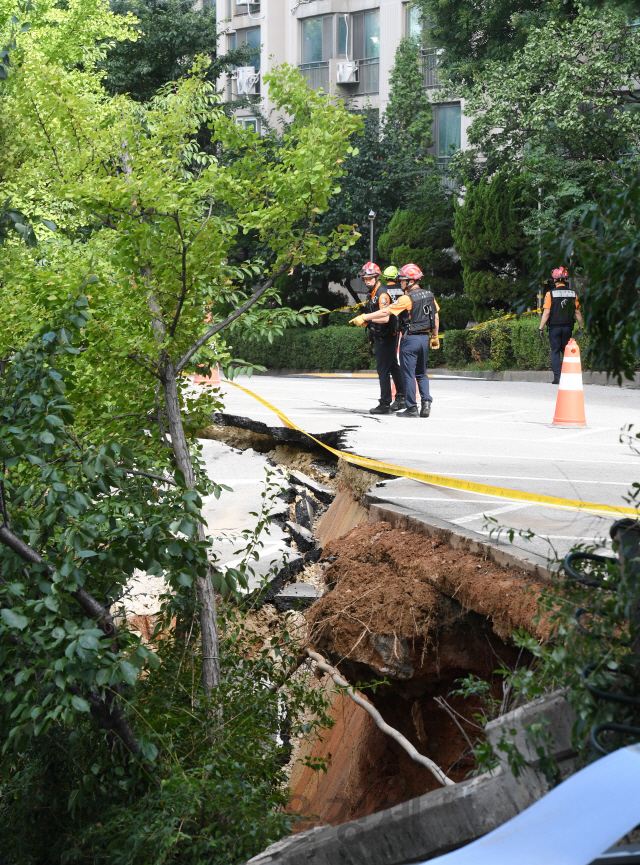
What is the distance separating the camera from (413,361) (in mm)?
11930

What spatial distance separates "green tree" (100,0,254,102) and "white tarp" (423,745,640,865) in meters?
31.4

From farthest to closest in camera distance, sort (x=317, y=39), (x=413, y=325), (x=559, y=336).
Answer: (x=317, y=39), (x=559, y=336), (x=413, y=325)

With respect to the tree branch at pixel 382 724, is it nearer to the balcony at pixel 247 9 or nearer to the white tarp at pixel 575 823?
the white tarp at pixel 575 823

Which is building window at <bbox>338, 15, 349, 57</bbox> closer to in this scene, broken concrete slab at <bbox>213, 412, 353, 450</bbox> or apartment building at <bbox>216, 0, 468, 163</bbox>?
apartment building at <bbox>216, 0, 468, 163</bbox>

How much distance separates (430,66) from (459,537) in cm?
3091

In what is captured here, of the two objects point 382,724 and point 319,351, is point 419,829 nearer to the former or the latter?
point 382,724

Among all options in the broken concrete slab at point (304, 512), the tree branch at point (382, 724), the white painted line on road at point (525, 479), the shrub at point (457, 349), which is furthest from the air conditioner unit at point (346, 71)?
the tree branch at point (382, 724)

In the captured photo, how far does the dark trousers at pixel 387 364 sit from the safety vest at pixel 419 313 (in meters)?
0.67

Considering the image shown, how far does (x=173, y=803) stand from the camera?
3.88 meters

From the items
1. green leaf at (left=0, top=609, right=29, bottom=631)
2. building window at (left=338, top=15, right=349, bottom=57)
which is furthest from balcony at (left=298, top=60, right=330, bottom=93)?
green leaf at (left=0, top=609, right=29, bottom=631)

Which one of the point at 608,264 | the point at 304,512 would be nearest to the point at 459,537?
the point at 608,264

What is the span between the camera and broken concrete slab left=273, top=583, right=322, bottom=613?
6.61m

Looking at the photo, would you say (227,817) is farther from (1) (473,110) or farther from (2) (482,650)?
(1) (473,110)

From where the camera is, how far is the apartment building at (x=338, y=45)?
113 feet
